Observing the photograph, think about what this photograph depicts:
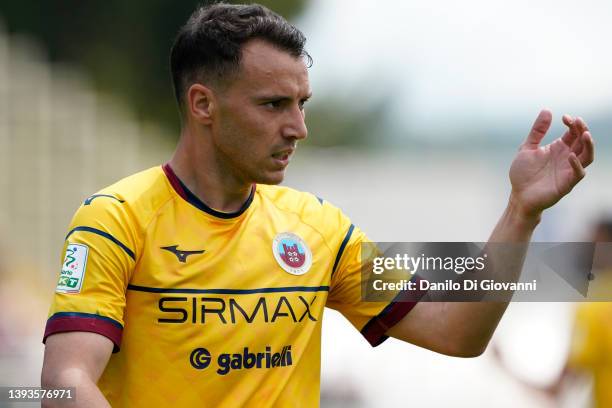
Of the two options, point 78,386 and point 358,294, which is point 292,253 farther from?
point 78,386

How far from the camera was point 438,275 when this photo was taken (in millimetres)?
3797

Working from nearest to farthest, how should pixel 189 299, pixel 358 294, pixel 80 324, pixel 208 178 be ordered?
pixel 80 324 < pixel 189 299 < pixel 208 178 < pixel 358 294

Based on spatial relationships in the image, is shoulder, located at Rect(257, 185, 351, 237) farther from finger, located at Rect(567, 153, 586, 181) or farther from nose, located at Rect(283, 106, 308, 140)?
finger, located at Rect(567, 153, 586, 181)

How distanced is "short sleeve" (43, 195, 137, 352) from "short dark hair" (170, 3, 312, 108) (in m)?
0.60

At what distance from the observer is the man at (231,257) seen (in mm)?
3215

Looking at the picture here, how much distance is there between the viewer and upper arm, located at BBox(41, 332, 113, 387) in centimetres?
303

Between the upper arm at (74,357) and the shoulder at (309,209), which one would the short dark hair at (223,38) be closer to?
the shoulder at (309,209)

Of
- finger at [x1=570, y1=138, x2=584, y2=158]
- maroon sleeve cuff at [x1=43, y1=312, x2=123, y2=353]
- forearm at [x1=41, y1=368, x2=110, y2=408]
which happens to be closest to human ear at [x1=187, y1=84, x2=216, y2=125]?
maroon sleeve cuff at [x1=43, y1=312, x2=123, y2=353]

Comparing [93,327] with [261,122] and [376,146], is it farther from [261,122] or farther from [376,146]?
[376,146]

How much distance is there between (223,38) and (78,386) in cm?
130

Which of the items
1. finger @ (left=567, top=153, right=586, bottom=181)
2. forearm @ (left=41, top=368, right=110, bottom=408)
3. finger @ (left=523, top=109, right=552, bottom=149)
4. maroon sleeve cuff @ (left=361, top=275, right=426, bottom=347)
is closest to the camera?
forearm @ (left=41, top=368, right=110, bottom=408)

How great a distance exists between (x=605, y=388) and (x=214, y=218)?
3.25 m

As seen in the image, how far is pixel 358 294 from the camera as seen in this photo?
3707 mm

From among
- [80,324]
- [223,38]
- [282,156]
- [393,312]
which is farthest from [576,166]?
[80,324]
